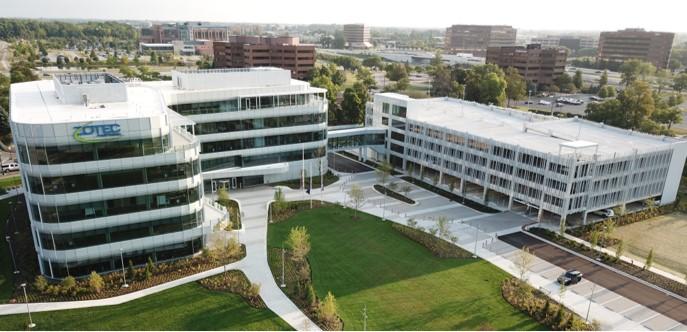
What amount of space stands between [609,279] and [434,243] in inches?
806

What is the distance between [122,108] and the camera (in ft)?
182

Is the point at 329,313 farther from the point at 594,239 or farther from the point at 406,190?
the point at 406,190

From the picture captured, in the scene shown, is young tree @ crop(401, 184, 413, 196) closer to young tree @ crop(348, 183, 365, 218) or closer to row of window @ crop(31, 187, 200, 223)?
young tree @ crop(348, 183, 365, 218)

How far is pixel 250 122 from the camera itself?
79438 millimetres

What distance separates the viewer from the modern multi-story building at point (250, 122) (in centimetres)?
7612

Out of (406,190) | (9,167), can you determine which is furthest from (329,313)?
(9,167)

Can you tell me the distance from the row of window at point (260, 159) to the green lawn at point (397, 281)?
18.5 m

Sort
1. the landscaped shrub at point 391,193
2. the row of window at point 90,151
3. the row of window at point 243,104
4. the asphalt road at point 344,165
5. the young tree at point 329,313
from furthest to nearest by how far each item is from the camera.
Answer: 1. the asphalt road at point 344,165
2. the landscaped shrub at point 391,193
3. the row of window at point 243,104
4. the row of window at point 90,151
5. the young tree at point 329,313

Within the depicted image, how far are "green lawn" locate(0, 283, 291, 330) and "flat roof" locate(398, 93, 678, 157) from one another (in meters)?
48.6

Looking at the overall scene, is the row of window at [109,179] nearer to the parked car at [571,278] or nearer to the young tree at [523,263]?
the young tree at [523,263]

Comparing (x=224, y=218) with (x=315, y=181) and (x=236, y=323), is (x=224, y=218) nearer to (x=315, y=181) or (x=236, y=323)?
(x=236, y=323)

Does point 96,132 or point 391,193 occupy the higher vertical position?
point 96,132

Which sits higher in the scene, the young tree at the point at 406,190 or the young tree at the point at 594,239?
the young tree at the point at 594,239

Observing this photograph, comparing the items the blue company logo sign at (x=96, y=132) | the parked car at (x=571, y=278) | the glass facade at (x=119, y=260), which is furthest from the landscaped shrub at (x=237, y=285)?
the parked car at (x=571, y=278)
